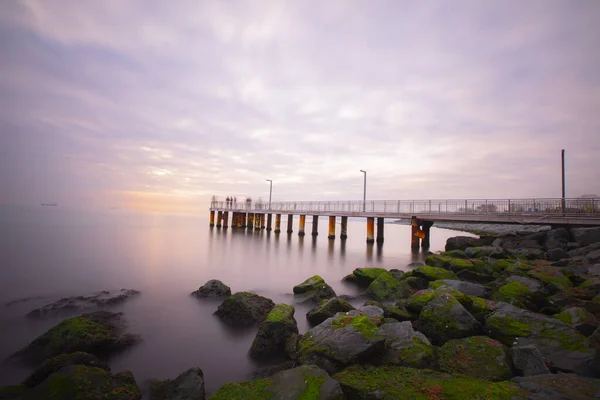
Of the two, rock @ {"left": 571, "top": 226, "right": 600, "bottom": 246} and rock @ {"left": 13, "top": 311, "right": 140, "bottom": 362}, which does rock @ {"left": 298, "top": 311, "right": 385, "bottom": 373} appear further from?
rock @ {"left": 571, "top": 226, "right": 600, "bottom": 246}

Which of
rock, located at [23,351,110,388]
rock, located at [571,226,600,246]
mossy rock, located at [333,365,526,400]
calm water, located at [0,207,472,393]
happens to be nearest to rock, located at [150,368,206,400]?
calm water, located at [0,207,472,393]

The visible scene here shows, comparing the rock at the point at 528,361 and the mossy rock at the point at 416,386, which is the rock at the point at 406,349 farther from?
the rock at the point at 528,361

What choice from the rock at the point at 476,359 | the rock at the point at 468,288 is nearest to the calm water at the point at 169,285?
the rock at the point at 476,359

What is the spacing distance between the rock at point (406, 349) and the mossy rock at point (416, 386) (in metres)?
0.34

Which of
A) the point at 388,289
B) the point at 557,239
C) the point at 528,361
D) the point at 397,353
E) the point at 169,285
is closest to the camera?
the point at 528,361

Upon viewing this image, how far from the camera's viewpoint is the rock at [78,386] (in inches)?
148

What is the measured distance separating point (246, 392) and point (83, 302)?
1000 cm

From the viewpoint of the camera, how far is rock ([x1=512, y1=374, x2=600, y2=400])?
340cm

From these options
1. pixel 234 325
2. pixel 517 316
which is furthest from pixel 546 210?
pixel 234 325

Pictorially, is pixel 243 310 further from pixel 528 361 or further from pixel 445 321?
pixel 528 361

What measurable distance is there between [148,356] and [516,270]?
1272 cm

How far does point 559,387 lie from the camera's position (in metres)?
3.55

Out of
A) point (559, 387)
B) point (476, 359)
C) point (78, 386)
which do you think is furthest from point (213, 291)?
point (559, 387)

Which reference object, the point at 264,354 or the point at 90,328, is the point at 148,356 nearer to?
the point at 90,328
